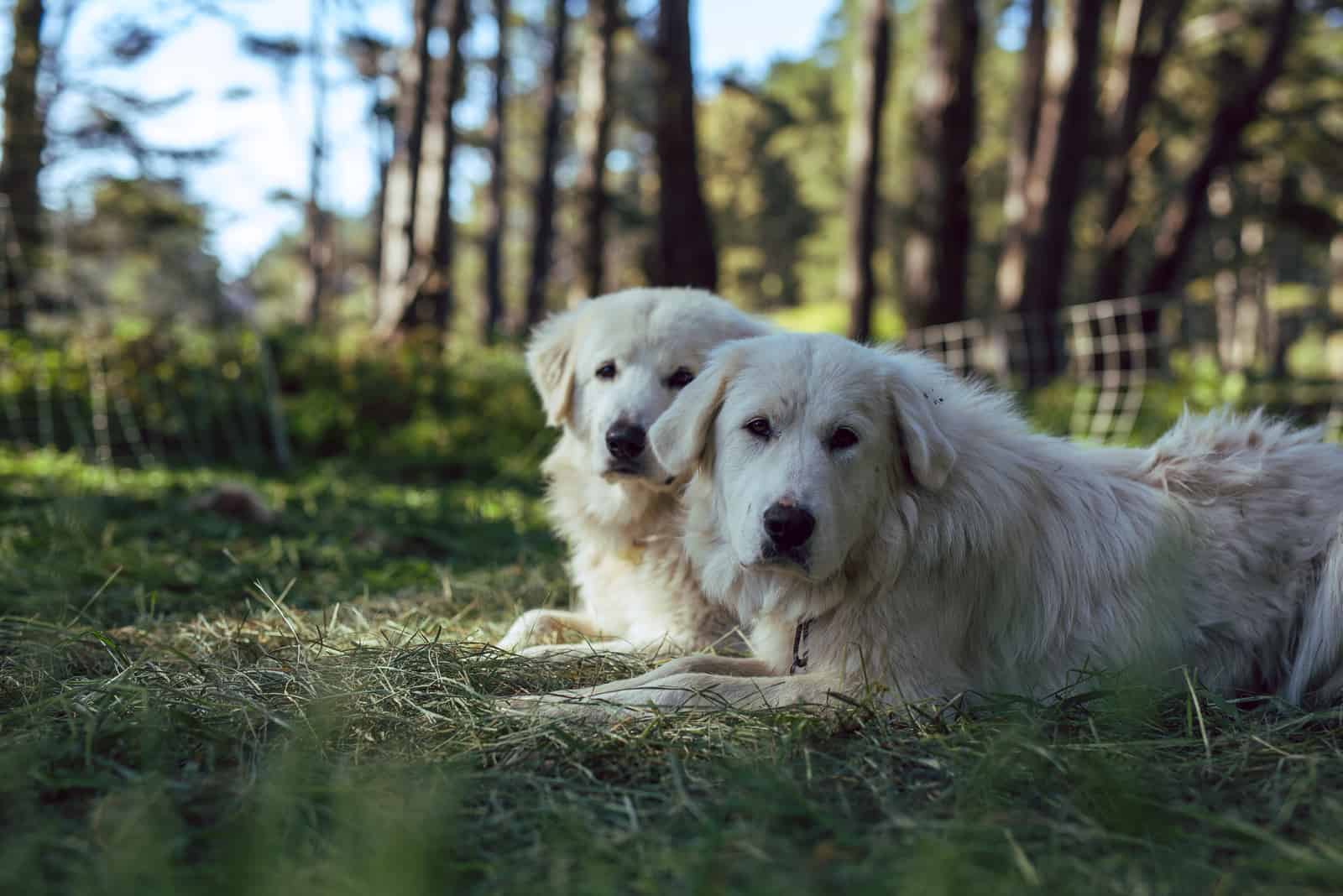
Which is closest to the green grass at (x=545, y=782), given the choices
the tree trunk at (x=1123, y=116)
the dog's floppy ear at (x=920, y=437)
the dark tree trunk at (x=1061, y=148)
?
the dog's floppy ear at (x=920, y=437)

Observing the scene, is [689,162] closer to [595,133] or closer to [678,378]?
[595,133]

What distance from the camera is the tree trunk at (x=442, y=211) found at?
13555 millimetres

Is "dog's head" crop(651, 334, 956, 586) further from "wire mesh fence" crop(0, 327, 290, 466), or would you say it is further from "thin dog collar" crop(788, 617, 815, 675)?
"wire mesh fence" crop(0, 327, 290, 466)

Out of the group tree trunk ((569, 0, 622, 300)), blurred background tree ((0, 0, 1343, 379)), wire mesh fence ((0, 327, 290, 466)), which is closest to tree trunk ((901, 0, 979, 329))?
blurred background tree ((0, 0, 1343, 379))

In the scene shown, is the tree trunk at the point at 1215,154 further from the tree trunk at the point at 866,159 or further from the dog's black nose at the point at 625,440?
the dog's black nose at the point at 625,440

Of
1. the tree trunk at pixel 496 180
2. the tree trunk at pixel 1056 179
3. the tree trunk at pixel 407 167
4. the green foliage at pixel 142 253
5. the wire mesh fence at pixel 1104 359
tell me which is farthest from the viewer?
the tree trunk at pixel 496 180

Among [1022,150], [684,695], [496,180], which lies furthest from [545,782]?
[496,180]

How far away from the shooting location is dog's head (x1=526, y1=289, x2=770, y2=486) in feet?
13.1

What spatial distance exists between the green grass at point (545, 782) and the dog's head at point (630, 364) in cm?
84

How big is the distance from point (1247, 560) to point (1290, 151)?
26.3 meters

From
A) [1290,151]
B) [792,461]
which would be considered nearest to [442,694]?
[792,461]

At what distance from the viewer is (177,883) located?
1804mm

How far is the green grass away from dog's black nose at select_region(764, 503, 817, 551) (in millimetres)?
487

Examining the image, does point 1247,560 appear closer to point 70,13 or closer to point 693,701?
point 693,701
